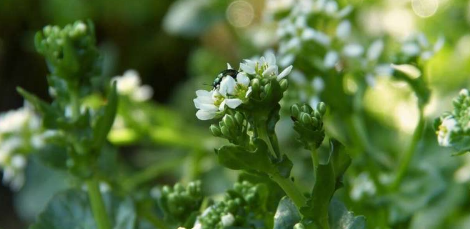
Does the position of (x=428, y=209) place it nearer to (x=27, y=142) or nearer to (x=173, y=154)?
(x=27, y=142)

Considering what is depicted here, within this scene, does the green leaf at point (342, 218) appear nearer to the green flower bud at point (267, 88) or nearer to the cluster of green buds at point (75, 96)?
the green flower bud at point (267, 88)

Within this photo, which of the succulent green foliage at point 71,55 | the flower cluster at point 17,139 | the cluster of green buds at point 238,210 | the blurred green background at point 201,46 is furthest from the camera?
the blurred green background at point 201,46

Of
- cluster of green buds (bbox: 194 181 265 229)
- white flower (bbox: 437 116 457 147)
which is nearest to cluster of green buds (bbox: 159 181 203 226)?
cluster of green buds (bbox: 194 181 265 229)

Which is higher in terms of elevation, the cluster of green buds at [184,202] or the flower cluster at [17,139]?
the flower cluster at [17,139]

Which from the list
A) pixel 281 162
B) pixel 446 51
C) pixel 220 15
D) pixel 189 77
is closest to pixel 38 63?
pixel 189 77

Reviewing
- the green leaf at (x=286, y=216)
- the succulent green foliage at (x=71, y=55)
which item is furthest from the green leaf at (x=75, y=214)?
the green leaf at (x=286, y=216)
